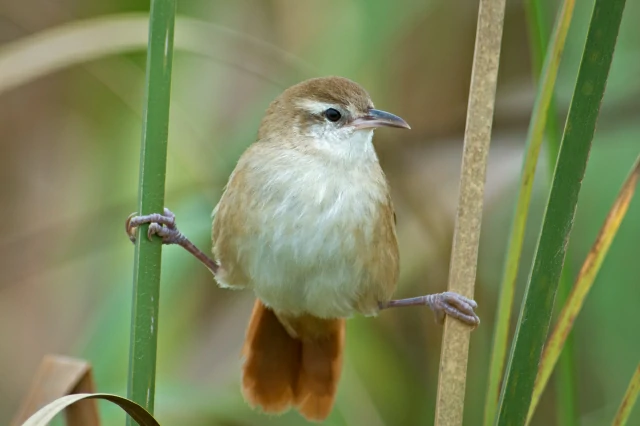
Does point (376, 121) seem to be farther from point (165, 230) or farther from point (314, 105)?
point (165, 230)

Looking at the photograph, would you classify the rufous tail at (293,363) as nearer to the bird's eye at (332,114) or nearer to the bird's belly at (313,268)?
the bird's belly at (313,268)

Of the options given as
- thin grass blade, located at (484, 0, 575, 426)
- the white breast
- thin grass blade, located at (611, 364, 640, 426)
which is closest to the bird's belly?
the white breast

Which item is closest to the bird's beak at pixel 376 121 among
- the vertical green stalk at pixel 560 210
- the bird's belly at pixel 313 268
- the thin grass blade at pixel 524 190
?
the bird's belly at pixel 313 268

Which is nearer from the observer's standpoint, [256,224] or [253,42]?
[256,224]


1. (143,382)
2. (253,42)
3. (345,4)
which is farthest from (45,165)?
(143,382)

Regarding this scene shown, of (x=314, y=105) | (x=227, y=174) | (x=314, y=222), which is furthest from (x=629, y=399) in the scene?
(x=227, y=174)

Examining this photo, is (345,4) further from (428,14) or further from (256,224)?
(256,224)

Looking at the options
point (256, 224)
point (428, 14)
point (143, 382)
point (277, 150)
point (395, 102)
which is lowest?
point (143, 382)
